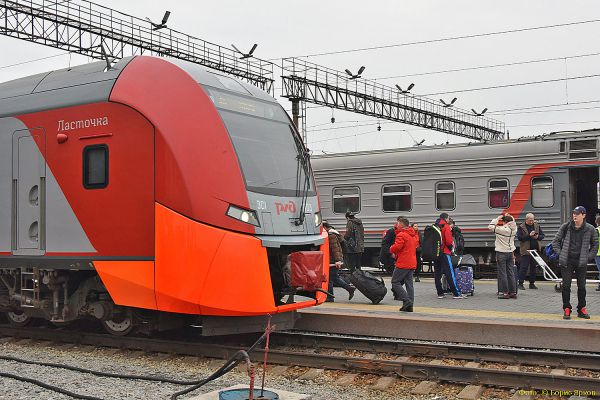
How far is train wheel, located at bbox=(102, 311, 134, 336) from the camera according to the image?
9.43 metres

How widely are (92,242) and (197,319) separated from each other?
6.13ft

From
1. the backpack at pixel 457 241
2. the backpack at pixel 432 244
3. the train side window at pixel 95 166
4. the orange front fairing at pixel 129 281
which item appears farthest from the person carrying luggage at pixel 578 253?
the train side window at pixel 95 166

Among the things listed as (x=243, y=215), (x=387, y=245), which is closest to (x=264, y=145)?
(x=243, y=215)

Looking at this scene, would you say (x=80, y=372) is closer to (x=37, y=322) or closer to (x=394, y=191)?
(x=37, y=322)

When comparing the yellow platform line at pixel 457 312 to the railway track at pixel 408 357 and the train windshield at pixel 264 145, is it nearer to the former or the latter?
the railway track at pixel 408 357

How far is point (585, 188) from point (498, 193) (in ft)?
7.29

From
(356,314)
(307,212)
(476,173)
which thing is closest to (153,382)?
(307,212)

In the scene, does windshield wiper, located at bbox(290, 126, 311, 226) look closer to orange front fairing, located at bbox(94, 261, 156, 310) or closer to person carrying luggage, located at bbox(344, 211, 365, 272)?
orange front fairing, located at bbox(94, 261, 156, 310)

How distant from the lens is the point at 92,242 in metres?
9.13

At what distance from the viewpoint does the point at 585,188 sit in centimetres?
1878

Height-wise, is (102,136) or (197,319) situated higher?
(102,136)

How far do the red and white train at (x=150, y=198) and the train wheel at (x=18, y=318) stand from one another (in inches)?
19.3

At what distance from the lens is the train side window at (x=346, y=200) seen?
2164cm

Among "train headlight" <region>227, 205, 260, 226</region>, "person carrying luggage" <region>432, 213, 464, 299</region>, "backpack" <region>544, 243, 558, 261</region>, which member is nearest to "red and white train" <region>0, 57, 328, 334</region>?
"train headlight" <region>227, 205, 260, 226</region>
